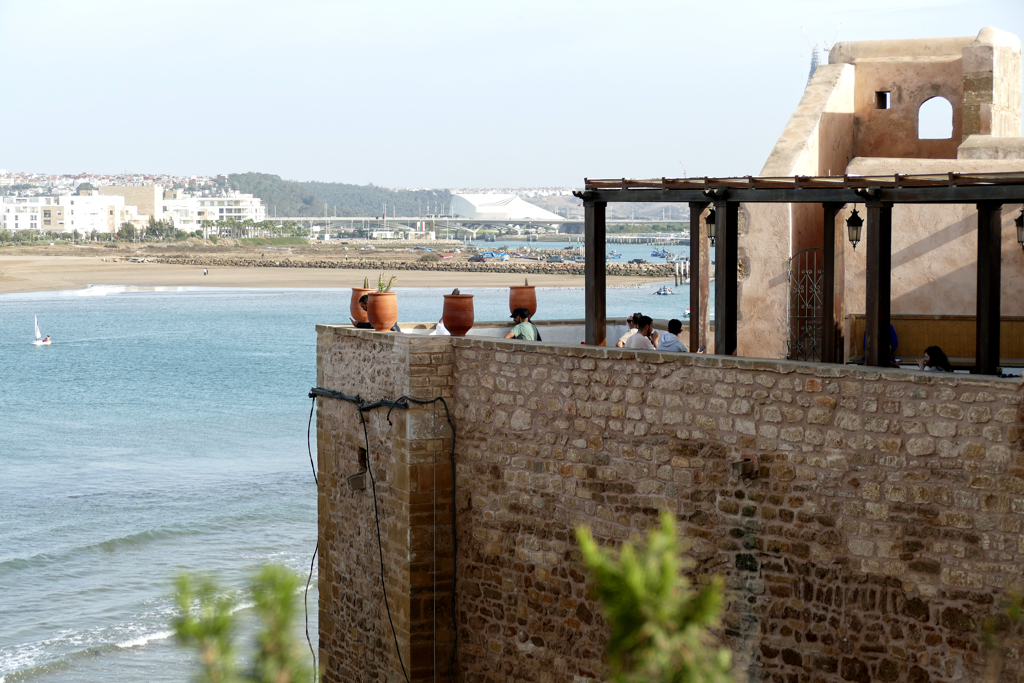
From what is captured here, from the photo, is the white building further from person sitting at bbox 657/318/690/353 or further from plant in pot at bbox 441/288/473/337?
person sitting at bbox 657/318/690/353

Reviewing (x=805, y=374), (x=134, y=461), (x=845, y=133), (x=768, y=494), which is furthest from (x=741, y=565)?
(x=134, y=461)

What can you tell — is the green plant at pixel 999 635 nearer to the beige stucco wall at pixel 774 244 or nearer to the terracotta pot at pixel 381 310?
the terracotta pot at pixel 381 310

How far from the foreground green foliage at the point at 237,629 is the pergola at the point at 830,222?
5310 mm

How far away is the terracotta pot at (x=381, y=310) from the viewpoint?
9.80 meters

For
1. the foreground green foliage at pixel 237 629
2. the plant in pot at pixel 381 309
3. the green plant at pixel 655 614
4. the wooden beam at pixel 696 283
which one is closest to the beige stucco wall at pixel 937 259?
the wooden beam at pixel 696 283

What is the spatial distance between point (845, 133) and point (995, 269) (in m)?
6.65

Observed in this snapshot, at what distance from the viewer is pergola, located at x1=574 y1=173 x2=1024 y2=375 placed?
7293mm

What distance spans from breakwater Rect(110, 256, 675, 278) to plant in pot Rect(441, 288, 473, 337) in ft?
260

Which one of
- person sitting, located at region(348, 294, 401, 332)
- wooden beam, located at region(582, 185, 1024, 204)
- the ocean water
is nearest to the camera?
wooden beam, located at region(582, 185, 1024, 204)

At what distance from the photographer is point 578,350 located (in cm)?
813

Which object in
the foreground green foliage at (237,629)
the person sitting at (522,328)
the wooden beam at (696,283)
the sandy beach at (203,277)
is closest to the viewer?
the foreground green foliage at (237,629)

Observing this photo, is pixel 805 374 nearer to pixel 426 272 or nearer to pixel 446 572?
pixel 446 572

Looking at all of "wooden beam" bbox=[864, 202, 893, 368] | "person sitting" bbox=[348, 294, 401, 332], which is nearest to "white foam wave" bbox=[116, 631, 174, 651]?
"person sitting" bbox=[348, 294, 401, 332]

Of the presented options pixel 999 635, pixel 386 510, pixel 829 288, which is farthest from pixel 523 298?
pixel 999 635
